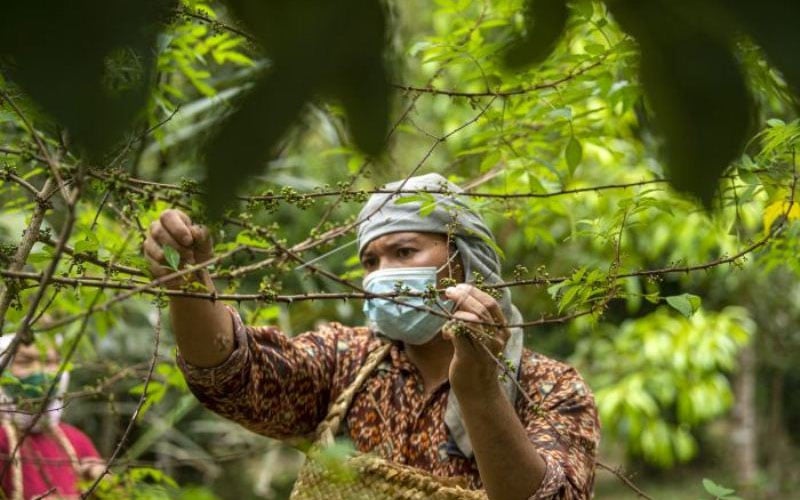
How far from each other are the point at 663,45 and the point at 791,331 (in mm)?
9537

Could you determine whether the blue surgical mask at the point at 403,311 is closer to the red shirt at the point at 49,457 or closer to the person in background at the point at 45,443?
the person in background at the point at 45,443

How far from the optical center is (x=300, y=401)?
230cm

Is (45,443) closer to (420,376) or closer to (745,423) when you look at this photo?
(420,376)

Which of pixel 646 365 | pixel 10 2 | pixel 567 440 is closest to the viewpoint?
pixel 10 2

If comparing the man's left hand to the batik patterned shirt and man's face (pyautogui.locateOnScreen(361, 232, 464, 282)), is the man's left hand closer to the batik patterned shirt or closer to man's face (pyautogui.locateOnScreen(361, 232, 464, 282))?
the batik patterned shirt

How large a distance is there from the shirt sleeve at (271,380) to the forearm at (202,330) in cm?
3

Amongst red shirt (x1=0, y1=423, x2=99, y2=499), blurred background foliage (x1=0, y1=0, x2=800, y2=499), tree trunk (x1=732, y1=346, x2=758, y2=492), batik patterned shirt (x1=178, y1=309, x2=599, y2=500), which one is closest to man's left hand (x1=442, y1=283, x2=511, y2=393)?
blurred background foliage (x1=0, y1=0, x2=800, y2=499)

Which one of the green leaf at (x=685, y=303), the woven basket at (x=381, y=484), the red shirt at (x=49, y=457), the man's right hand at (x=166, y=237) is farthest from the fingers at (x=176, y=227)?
the red shirt at (x=49, y=457)

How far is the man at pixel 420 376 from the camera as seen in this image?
1.91 m

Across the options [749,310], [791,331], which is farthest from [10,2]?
[791,331]

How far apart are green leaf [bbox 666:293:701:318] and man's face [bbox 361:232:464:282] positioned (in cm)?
62

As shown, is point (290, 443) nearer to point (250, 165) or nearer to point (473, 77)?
point (473, 77)

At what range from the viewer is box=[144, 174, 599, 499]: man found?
1912mm

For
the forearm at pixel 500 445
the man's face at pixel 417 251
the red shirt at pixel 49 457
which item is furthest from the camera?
the red shirt at pixel 49 457
